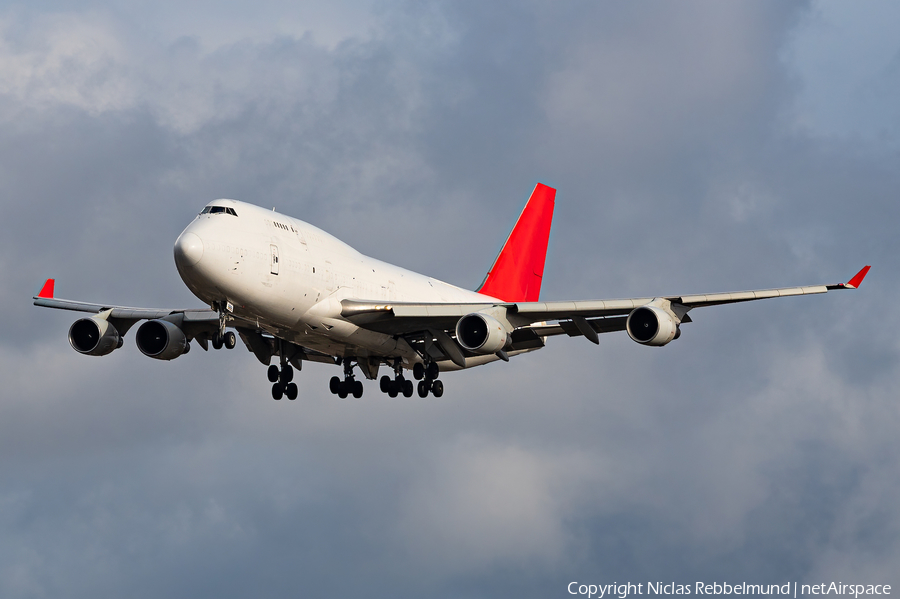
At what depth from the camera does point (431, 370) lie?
45.3m

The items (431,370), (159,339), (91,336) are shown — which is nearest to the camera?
(159,339)

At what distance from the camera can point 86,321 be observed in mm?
44594

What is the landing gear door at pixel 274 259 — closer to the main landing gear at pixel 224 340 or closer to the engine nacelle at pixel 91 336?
the main landing gear at pixel 224 340

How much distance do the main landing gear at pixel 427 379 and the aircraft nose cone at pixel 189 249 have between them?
1249cm

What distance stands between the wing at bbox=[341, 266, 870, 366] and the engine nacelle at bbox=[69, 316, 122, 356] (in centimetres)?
1065

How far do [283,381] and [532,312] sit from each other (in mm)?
11182

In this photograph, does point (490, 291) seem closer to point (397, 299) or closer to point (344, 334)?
point (397, 299)

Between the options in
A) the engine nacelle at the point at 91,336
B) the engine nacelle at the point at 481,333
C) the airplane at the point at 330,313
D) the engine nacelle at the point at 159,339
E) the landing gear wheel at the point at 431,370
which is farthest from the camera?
the landing gear wheel at the point at 431,370

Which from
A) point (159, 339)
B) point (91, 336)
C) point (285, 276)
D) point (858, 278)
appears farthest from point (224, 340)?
point (858, 278)

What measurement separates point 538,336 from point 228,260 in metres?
14.5

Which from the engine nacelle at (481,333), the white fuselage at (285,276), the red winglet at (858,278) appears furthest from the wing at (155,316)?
the red winglet at (858,278)

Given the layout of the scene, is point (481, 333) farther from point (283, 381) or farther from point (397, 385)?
point (283, 381)

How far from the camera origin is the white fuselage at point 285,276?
1430 inches

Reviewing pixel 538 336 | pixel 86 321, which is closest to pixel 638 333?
pixel 538 336
